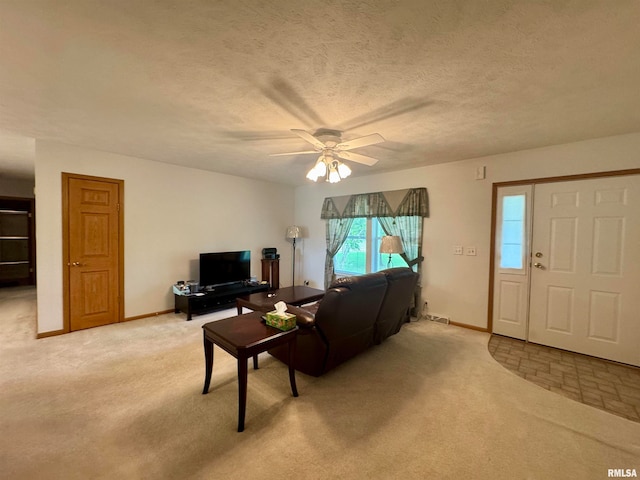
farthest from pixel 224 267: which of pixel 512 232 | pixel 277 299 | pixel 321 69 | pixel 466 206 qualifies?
pixel 512 232

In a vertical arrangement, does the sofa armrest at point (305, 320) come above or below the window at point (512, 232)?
below

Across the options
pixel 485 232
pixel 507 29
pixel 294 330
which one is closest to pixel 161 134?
pixel 294 330

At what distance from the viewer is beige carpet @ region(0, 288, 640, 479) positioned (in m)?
1.57

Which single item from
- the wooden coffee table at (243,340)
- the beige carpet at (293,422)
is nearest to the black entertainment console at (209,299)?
the beige carpet at (293,422)

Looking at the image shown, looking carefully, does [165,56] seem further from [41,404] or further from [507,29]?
[41,404]

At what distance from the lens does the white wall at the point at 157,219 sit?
3.33 metres

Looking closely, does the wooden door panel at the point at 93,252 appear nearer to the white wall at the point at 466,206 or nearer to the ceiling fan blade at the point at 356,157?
the ceiling fan blade at the point at 356,157

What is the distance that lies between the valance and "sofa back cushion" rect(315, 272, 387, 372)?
2017 millimetres

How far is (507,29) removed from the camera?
4.60ft

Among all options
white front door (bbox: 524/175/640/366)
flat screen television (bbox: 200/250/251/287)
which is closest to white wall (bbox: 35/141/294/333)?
flat screen television (bbox: 200/250/251/287)

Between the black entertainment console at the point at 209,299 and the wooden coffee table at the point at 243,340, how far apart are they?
200 cm

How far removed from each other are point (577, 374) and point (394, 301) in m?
1.87

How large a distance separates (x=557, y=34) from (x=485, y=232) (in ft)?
8.83

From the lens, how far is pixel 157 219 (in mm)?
4199
